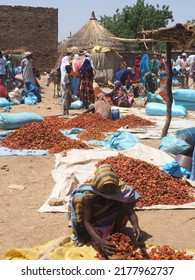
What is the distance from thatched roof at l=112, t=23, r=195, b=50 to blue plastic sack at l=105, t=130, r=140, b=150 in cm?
168

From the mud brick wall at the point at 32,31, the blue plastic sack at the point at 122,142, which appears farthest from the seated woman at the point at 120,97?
the mud brick wall at the point at 32,31

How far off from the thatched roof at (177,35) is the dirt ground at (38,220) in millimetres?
2823

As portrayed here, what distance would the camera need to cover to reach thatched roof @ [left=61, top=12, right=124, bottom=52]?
2186 cm


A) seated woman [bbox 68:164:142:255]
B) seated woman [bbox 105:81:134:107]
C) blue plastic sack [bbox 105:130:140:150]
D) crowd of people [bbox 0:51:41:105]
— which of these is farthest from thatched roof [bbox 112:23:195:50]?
crowd of people [bbox 0:51:41:105]

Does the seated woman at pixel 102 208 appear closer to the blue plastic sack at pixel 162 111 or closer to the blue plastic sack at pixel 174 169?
the blue plastic sack at pixel 174 169

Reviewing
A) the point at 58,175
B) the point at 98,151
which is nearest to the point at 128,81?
the point at 98,151

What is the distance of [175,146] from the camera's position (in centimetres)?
692

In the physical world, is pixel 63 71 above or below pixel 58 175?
above

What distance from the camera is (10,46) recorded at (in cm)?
2278

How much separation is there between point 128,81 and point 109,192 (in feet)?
39.1

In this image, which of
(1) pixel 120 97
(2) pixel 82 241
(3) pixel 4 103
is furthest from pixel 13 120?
(2) pixel 82 241

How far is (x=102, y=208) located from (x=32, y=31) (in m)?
20.3

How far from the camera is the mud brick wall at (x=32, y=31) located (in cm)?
2245

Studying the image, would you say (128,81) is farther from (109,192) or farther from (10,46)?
(109,192)
